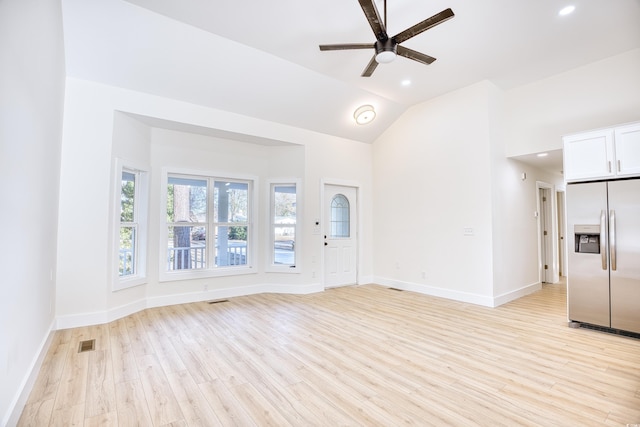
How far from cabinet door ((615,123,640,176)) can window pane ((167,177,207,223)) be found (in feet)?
19.0

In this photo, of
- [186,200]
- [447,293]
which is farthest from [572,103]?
[186,200]

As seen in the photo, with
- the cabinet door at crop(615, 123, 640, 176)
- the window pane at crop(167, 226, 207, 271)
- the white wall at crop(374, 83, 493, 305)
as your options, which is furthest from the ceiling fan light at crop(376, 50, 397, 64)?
the window pane at crop(167, 226, 207, 271)

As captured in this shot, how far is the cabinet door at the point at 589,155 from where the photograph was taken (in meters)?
3.50

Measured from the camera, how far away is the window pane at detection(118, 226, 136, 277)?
14.0 feet

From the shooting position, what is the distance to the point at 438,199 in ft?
17.6

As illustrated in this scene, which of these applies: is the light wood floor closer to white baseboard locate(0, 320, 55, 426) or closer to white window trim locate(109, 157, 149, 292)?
white baseboard locate(0, 320, 55, 426)

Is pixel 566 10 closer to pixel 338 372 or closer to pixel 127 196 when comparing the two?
pixel 338 372

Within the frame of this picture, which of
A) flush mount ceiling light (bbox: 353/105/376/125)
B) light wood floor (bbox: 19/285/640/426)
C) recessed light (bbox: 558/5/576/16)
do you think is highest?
recessed light (bbox: 558/5/576/16)

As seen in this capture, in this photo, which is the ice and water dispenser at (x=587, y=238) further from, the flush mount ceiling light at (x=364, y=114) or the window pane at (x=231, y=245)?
the window pane at (x=231, y=245)

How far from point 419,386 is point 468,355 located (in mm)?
887

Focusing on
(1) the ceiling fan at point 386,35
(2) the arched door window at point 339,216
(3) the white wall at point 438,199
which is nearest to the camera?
(1) the ceiling fan at point 386,35

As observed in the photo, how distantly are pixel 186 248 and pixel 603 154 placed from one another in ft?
19.7

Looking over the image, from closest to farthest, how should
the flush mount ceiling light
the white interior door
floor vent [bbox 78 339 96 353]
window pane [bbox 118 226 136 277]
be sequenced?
floor vent [bbox 78 339 96 353] < window pane [bbox 118 226 136 277] < the flush mount ceiling light < the white interior door

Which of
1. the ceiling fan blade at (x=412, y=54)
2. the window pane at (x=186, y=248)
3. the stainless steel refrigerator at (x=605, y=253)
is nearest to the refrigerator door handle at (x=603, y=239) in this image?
the stainless steel refrigerator at (x=605, y=253)
